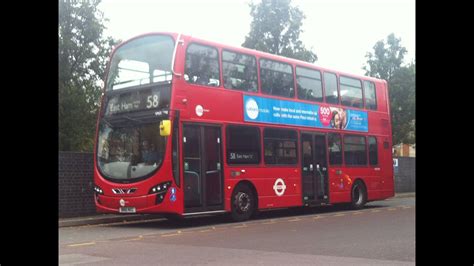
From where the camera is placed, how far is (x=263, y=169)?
48.9 feet

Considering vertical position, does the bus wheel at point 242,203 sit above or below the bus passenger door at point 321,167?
below

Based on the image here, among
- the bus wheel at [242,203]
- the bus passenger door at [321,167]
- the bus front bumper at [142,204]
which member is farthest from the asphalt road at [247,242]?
the bus passenger door at [321,167]

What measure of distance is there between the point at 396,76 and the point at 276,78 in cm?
1580

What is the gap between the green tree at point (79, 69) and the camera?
17.2 meters

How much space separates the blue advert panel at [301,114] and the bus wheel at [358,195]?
74.5 inches

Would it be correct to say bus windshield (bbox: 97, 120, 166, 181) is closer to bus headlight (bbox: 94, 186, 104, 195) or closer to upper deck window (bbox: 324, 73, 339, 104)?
bus headlight (bbox: 94, 186, 104, 195)

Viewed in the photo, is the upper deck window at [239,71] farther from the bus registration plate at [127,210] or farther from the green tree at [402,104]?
the green tree at [402,104]

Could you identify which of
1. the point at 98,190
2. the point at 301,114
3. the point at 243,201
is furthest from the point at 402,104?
the point at 98,190

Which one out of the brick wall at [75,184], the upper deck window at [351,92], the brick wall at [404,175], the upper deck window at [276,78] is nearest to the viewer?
the brick wall at [75,184]

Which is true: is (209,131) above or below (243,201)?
above

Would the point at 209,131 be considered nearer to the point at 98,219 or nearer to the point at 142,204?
the point at 142,204

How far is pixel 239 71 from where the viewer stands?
14477mm
